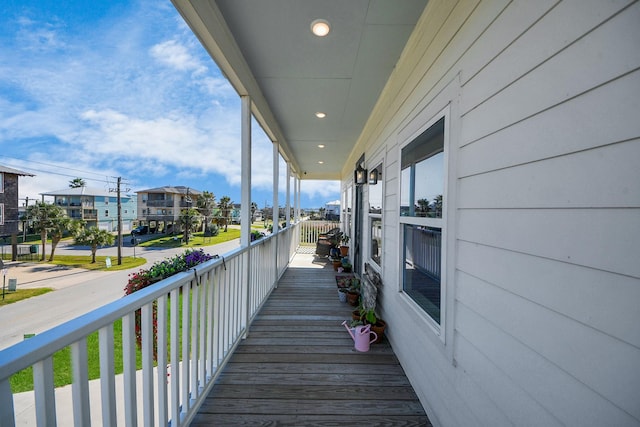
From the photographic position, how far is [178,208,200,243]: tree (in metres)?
2.60

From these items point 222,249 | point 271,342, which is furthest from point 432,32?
point 271,342

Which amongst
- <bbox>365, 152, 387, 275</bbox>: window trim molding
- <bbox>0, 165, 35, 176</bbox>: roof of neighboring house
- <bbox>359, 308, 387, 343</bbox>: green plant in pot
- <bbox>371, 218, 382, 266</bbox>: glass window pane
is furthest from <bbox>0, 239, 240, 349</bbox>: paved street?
<bbox>371, 218, 382, 266</bbox>: glass window pane

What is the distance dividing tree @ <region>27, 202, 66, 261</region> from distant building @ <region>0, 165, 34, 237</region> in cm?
6

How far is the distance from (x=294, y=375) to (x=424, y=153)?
1868mm

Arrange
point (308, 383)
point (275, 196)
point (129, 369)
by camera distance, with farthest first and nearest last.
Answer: point (275, 196)
point (308, 383)
point (129, 369)

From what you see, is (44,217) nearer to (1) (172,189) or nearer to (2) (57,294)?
(2) (57,294)

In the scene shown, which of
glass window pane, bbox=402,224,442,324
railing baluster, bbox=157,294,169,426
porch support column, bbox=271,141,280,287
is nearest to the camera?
railing baluster, bbox=157,294,169,426

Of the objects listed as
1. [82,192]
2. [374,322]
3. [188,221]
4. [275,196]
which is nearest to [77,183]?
[82,192]

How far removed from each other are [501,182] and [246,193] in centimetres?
214

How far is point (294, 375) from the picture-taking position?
205 cm

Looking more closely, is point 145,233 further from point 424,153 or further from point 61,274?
point 424,153

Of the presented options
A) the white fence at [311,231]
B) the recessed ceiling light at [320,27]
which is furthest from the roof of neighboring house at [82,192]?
the white fence at [311,231]

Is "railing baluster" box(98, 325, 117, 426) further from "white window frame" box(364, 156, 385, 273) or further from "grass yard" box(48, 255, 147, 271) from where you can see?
"white window frame" box(364, 156, 385, 273)

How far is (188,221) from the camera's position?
2.77 meters
